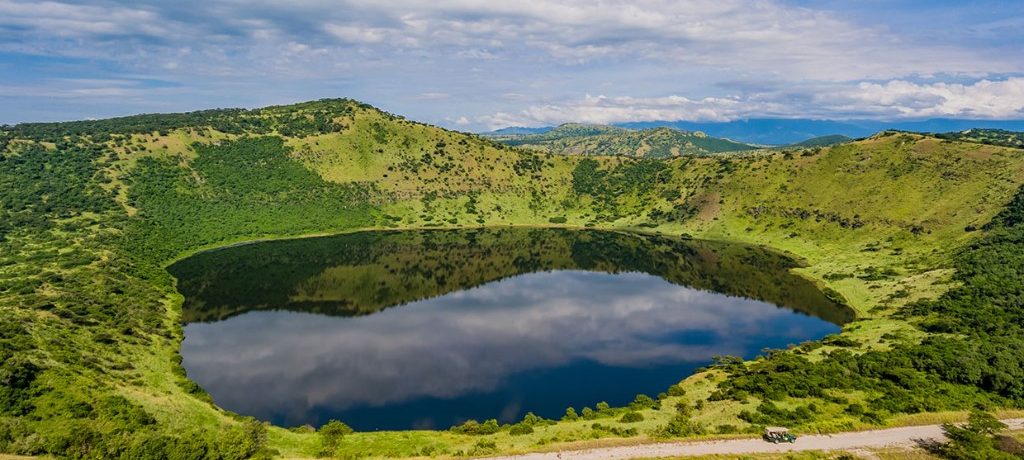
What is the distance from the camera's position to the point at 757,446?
59.4 m

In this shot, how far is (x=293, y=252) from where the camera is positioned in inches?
7554

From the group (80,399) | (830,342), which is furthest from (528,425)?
(830,342)

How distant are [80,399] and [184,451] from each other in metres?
17.5

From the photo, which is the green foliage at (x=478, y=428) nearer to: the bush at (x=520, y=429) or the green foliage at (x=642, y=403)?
the bush at (x=520, y=429)

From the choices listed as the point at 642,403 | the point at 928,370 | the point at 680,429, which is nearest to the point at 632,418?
the point at 680,429

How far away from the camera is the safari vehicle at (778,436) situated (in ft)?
198

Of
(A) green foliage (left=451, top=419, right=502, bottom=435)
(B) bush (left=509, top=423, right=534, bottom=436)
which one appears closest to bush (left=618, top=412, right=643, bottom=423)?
(B) bush (left=509, top=423, right=534, bottom=436)

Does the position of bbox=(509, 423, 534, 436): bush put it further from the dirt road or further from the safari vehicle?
the safari vehicle

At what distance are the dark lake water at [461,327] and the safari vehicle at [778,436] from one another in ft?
79.0

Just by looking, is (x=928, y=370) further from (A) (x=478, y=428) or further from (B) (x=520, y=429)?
(A) (x=478, y=428)

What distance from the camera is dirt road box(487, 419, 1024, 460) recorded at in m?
58.0

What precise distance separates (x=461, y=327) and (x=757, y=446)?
69.4 m

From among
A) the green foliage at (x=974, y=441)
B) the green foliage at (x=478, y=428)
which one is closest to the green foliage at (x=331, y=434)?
the green foliage at (x=478, y=428)

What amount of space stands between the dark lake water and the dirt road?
771 inches
